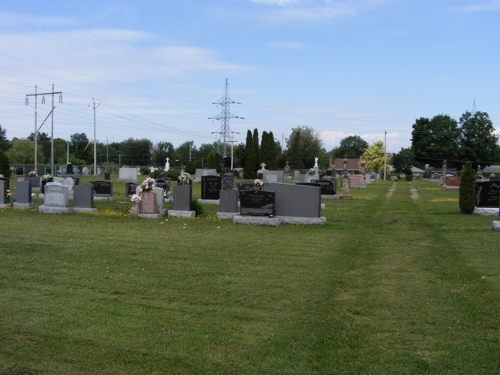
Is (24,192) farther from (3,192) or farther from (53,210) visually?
(53,210)

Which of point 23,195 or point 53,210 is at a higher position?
point 23,195

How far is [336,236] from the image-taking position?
1330cm

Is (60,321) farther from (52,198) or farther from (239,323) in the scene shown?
(52,198)

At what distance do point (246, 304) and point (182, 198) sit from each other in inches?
425

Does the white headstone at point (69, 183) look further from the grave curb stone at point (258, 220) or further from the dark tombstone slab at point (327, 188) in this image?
the dark tombstone slab at point (327, 188)

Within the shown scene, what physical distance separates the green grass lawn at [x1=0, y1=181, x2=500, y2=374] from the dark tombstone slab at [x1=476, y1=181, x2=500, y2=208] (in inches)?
253

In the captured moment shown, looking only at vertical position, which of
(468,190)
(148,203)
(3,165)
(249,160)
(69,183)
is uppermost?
(249,160)

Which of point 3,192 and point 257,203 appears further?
point 3,192

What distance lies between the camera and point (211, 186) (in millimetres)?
22422

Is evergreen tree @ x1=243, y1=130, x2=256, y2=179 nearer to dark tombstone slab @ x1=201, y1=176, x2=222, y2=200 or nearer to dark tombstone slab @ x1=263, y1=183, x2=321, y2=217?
dark tombstone slab @ x1=201, y1=176, x2=222, y2=200

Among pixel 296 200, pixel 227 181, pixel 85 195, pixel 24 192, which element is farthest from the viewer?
pixel 227 181

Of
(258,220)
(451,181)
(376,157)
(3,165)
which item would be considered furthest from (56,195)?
(376,157)

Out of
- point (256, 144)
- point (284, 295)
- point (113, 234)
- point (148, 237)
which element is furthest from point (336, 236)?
point (256, 144)

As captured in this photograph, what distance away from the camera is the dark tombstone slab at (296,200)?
1577 centimetres
